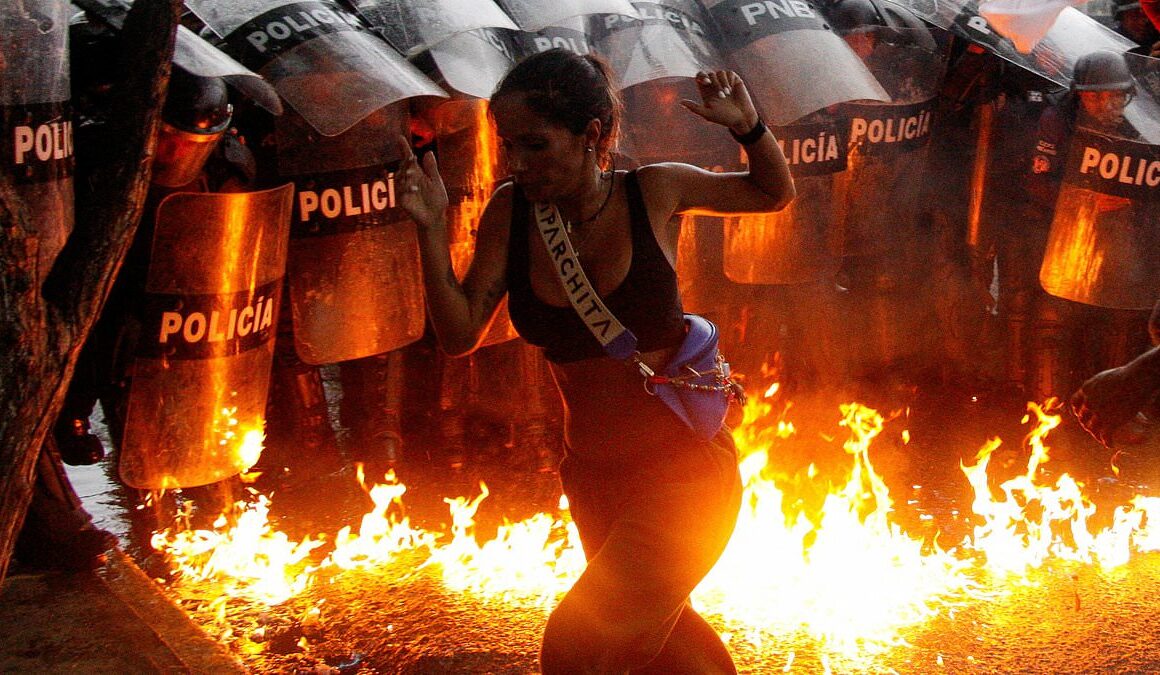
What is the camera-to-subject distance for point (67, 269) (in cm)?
288

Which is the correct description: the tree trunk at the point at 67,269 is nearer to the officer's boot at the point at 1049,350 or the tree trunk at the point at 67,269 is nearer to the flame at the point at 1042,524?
the flame at the point at 1042,524

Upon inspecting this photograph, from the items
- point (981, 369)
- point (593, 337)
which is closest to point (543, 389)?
point (981, 369)

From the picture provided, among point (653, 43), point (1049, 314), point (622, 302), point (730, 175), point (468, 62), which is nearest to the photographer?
point (622, 302)

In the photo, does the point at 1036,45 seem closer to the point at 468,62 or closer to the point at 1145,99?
the point at 1145,99

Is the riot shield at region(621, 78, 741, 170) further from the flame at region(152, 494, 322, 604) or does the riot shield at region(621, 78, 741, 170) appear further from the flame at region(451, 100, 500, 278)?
the flame at region(152, 494, 322, 604)

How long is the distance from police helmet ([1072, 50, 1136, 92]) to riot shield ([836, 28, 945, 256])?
2.52 ft

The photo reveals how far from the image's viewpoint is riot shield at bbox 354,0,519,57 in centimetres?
462

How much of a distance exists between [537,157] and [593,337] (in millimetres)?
443

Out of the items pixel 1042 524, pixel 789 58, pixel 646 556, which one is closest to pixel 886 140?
pixel 789 58

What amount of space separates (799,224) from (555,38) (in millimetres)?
1512

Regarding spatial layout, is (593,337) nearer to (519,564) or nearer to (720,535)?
(720,535)

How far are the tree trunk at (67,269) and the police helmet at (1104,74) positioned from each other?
4.18 meters

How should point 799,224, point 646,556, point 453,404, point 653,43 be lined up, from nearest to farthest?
point 646,556
point 653,43
point 799,224
point 453,404

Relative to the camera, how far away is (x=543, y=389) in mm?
5793
